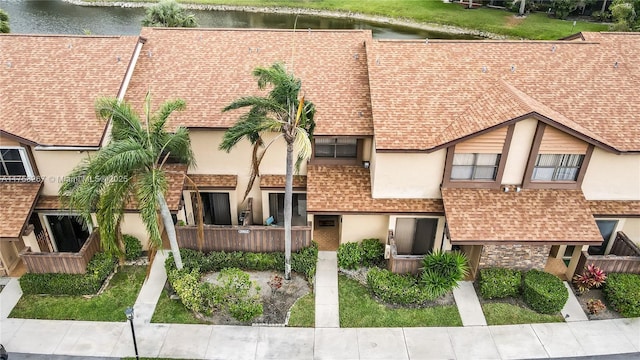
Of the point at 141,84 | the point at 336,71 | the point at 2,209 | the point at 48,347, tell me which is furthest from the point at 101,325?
the point at 336,71

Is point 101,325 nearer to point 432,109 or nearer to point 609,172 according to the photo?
point 432,109

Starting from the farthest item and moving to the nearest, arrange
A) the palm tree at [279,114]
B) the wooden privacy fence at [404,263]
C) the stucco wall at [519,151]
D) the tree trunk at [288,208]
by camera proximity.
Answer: the wooden privacy fence at [404,263]
the stucco wall at [519,151]
the tree trunk at [288,208]
the palm tree at [279,114]

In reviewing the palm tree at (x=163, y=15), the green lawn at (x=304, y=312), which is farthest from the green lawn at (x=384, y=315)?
the palm tree at (x=163, y=15)

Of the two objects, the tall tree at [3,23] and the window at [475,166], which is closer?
→ the window at [475,166]

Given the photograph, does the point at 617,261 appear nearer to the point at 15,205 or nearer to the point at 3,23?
the point at 15,205

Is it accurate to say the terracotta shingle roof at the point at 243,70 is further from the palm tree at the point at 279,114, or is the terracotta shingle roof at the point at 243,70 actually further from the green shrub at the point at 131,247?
the green shrub at the point at 131,247

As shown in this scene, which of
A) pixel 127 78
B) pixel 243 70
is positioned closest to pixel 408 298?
pixel 243 70
